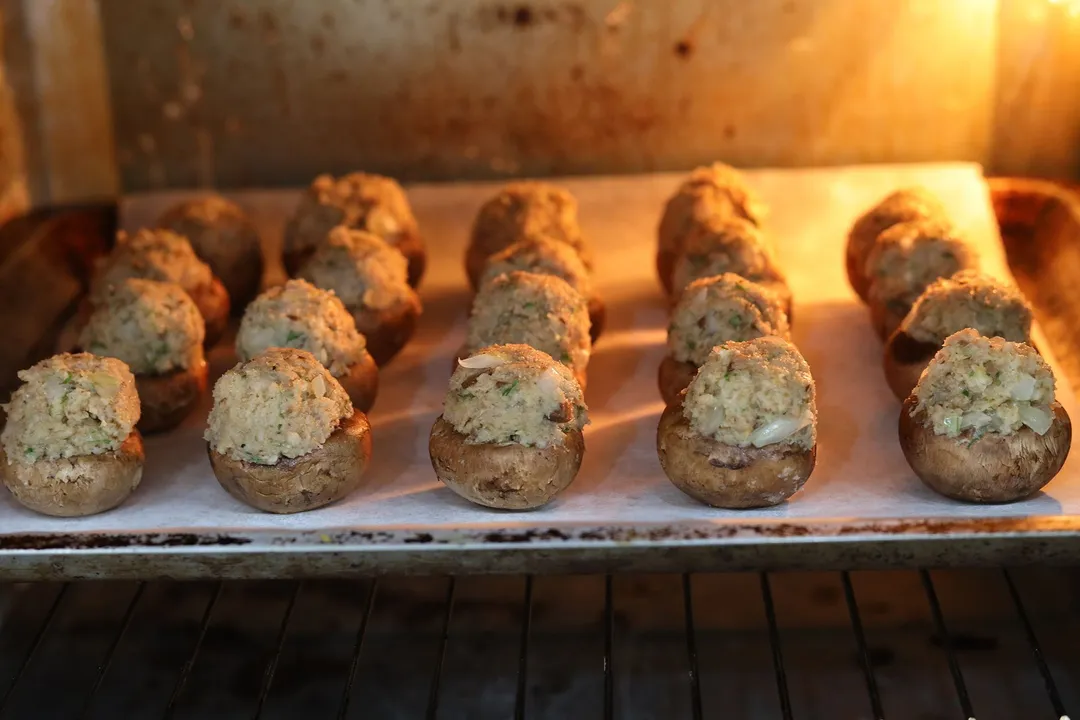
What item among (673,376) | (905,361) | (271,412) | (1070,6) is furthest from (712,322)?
(1070,6)

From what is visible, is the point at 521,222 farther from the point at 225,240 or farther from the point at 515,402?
the point at 515,402

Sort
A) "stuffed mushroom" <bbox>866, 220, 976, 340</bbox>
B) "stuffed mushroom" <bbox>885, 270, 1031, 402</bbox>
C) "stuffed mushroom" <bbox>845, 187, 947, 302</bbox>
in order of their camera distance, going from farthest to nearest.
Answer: "stuffed mushroom" <bbox>845, 187, 947, 302</bbox> < "stuffed mushroom" <bbox>866, 220, 976, 340</bbox> < "stuffed mushroom" <bbox>885, 270, 1031, 402</bbox>

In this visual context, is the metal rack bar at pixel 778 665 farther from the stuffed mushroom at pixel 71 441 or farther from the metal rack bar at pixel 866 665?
the stuffed mushroom at pixel 71 441

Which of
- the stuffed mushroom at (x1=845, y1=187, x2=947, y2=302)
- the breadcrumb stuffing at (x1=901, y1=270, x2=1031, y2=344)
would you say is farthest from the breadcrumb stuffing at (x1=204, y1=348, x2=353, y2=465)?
the stuffed mushroom at (x1=845, y1=187, x2=947, y2=302)

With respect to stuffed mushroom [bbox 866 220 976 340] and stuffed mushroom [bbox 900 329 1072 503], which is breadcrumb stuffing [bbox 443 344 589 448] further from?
stuffed mushroom [bbox 866 220 976 340]

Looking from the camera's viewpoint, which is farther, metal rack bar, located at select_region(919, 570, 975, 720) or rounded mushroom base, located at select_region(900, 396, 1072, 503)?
rounded mushroom base, located at select_region(900, 396, 1072, 503)

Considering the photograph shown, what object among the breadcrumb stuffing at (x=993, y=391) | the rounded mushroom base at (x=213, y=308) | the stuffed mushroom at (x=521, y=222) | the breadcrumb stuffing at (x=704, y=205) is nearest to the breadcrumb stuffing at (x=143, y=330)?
Answer: the rounded mushroom base at (x=213, y=308)

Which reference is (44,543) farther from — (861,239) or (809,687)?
(861,239)

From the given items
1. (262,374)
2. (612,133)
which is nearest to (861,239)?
(612,133)
